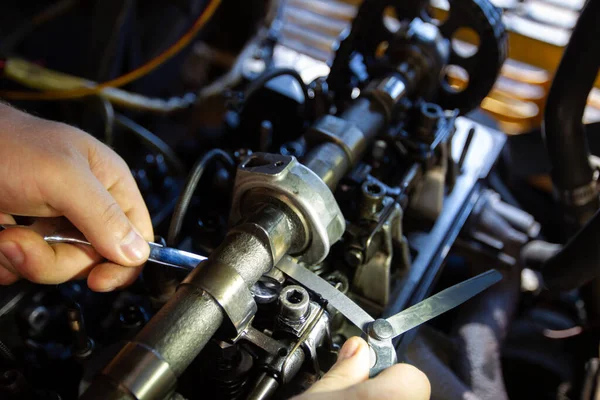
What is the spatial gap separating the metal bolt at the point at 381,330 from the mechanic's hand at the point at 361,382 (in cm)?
3

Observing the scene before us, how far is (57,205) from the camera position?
31.1 inches

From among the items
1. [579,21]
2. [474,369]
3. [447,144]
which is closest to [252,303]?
[474,369]

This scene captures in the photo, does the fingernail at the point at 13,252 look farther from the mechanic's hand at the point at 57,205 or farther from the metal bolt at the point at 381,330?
the metal bolt at the point at 381,330

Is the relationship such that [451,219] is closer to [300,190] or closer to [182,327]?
[300,190]

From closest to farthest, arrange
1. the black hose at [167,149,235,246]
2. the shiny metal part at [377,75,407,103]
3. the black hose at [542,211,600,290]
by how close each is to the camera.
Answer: the black hose at [167,149,235,246], the black hose at [542,211,600,290], the shiny metal part at [377,75,407,103]

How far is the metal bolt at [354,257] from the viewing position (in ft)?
2.99

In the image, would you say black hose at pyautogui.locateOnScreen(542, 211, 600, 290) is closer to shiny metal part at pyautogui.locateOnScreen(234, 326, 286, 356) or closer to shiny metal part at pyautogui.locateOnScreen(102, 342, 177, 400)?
shiny metal part at pyautogui.locateOnScreen(234, 326, 286, 356)

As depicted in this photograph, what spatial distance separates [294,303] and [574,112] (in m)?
0.84

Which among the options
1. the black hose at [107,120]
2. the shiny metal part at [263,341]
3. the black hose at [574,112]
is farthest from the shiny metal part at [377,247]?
the black hose at [107,120]

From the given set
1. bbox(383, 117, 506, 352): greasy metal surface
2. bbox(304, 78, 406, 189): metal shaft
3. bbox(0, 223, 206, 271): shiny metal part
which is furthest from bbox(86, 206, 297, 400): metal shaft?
bbox(383, 117, 506, 352): greasy metal surface

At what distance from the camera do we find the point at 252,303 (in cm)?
69

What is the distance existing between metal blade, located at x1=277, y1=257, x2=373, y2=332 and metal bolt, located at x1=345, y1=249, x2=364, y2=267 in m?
0.13

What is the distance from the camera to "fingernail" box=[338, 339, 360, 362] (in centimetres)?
70

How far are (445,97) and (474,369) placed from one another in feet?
2.43
